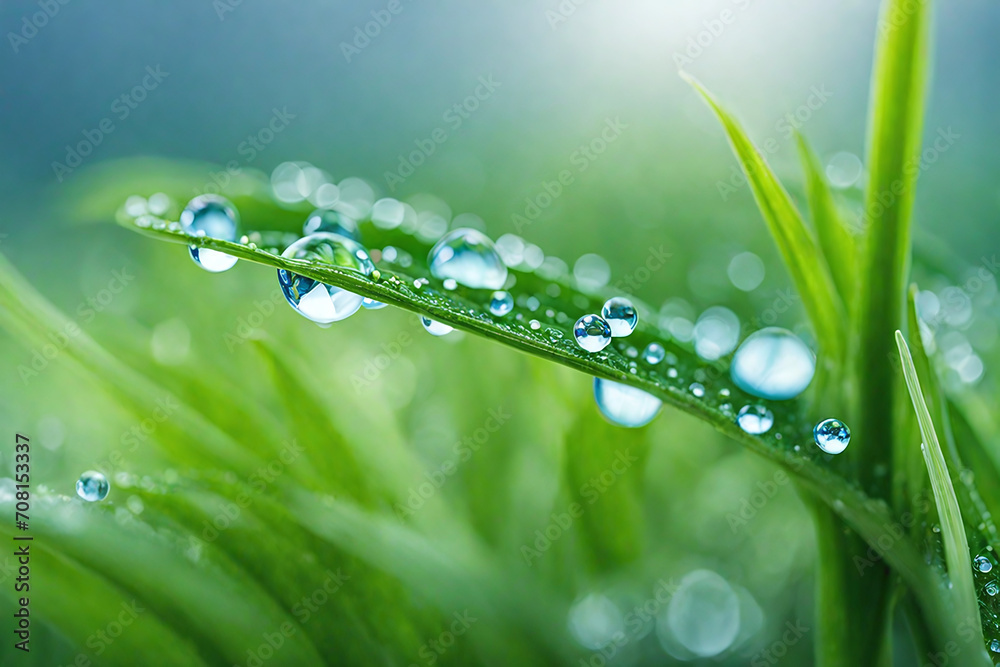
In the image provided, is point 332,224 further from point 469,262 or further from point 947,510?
point 947,510

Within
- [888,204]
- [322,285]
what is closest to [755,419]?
[888,204]

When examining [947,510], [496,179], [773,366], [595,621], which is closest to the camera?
[947,510]

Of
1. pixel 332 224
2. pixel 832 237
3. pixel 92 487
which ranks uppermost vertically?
pixel 832 237

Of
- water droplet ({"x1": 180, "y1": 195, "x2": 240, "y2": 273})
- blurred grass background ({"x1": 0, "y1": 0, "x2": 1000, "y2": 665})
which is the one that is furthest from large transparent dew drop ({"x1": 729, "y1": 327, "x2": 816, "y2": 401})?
water droplet ({"x1": 180, "y1": 195, "x2": 240, "y2": 273})

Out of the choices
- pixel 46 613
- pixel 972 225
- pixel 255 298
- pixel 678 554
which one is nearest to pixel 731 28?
pixel 972 225

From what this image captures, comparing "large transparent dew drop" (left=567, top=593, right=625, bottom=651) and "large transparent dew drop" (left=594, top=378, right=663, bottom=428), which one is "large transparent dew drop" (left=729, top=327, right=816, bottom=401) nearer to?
"large transparent dew drop" (left=594, top=378, right=663, bottom=428)
